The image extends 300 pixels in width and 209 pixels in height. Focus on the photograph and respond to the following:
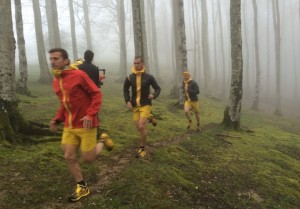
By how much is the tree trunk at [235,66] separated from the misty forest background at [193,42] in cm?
1073

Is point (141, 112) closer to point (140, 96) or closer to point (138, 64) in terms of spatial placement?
point (140, 96)

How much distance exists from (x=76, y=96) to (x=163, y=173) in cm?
295

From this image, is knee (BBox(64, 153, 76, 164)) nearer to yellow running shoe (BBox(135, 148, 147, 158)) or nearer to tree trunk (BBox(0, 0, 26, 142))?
yellow running shoe (BBox(135, 148, 147, 158))

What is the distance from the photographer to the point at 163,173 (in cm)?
739

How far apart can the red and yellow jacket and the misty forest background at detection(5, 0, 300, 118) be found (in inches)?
537

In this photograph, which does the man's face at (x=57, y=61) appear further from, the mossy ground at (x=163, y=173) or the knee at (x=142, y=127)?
the knee at (x=142, y=127)

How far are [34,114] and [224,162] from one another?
692 centimetres

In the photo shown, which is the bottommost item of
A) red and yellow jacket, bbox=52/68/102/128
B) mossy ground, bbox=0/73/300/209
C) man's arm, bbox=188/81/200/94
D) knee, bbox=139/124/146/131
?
mossy ground, bbox=0/73/300/209

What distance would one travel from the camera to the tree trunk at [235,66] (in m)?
13.9

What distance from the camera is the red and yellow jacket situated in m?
5.34

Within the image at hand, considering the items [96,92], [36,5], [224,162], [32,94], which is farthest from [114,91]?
[96,92]

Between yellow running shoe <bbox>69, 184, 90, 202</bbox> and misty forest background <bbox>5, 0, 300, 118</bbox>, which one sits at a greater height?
misty forest background <bbox>5, 0, 300, 118</bbox>

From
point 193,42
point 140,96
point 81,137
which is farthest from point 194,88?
point 193,42

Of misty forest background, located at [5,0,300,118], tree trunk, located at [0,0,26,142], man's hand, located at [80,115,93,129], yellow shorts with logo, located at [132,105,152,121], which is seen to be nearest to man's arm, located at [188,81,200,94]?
yellow shorts with logo, located at [132,105,152,121]
